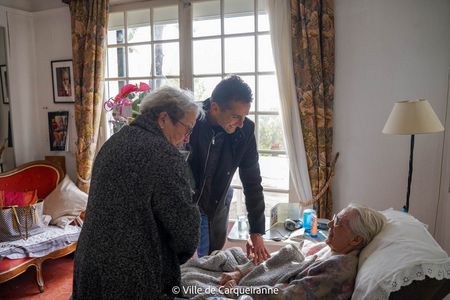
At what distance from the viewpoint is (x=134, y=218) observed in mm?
953

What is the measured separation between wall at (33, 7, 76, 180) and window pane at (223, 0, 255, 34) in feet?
5.75

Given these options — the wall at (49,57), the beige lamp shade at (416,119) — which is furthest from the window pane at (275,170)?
the wall at (49,57)

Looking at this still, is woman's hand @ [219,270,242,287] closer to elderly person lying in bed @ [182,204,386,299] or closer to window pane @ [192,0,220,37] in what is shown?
elderly person lying in bed @ [182,204,386,299]

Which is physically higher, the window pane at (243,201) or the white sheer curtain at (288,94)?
the white sheer curtain at (288,94)

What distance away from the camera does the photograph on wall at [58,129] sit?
3.46 metres

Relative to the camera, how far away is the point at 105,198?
97 cm

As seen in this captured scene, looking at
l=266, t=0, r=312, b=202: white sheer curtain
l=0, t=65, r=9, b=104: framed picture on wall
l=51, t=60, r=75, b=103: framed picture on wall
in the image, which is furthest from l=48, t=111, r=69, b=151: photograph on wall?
l=266, t=0, r=312, b=202: white sheer curtain

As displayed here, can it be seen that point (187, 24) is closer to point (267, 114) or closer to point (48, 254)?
point (267, 114)

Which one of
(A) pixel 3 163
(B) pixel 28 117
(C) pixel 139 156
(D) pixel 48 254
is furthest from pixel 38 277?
(C) pixel 139 156

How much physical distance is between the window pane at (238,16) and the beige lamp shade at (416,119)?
137 centimetres

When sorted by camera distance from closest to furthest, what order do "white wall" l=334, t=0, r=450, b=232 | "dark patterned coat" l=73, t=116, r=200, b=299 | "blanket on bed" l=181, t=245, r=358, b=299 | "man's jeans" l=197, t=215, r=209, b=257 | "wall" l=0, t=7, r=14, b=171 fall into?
"dark patterned coat" l=73, t=116, r=200, b=299, "blanket on bed" l=181, t=245, r=358, b=299, "man's jeans" l=197, t=215, r=209, b=257, "white wall" l=334, t=0, r=450, b=232, "wall" l=0, t=7, r=14, b=171

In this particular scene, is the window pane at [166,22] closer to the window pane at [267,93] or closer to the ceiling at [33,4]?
the window pane at [267,93]

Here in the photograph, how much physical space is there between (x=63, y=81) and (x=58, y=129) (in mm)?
518

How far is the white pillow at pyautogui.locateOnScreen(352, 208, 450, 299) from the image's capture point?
1107mm
